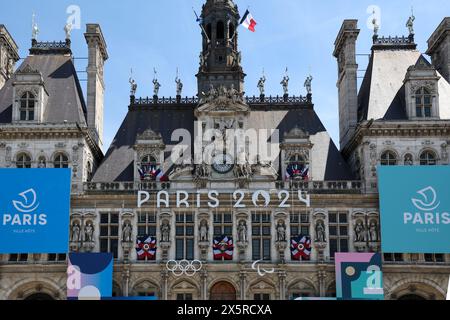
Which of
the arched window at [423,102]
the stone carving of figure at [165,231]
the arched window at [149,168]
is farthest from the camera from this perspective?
the arched window at [423,102]

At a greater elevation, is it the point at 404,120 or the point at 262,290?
the point at 404,120

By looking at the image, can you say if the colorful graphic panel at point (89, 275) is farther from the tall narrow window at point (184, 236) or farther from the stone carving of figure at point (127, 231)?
the tall narrow window at point (184, 236)

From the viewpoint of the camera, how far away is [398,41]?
47.5 meters

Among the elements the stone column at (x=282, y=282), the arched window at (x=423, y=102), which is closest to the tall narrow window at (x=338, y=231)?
the stone column at (x=282, y=282)

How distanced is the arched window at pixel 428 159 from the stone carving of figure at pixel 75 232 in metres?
21.0

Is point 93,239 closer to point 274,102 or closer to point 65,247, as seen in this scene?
point 65,247

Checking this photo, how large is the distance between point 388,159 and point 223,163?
1003cm

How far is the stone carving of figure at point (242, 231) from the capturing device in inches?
1555

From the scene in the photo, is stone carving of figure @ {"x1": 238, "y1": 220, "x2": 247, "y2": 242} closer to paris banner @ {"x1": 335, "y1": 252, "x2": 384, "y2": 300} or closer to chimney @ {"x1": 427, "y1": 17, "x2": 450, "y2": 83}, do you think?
paris banner @ {"x1": 335, "y1": 252, "x2": 384, "y2": 300}

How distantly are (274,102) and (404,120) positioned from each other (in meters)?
9.02

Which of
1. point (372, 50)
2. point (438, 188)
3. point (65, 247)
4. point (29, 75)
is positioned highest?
point (372, 50)

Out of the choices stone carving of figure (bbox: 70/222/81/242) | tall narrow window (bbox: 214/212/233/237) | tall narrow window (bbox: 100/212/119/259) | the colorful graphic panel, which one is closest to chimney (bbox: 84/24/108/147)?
tall narrow window (bbox: 100/212/119/259)
